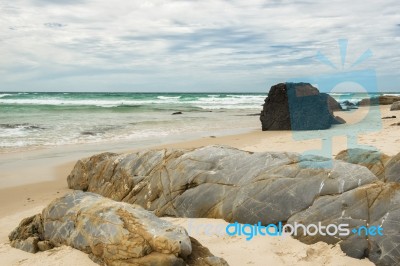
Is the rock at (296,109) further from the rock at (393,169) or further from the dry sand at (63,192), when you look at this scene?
the rock at (393,169)

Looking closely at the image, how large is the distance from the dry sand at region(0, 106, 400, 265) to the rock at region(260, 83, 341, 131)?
1.92 m

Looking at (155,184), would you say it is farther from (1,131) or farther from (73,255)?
(1,131)

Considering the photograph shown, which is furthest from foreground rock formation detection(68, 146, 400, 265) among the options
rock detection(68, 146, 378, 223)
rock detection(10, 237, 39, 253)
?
rock detection(10, 237, 39, 253)

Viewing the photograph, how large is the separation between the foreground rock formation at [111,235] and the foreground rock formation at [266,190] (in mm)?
1341

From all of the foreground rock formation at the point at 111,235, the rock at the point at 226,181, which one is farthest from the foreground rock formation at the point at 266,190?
the foreground rock formation at the point at 111,235

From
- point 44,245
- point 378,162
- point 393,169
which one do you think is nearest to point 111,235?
point 44,245

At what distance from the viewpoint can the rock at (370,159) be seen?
248 inches

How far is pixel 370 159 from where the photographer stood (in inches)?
260

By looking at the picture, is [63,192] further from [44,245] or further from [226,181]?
[226,181]

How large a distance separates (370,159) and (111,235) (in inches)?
182

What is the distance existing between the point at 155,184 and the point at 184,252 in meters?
2.69

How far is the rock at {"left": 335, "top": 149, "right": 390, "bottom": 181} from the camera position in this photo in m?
6.31

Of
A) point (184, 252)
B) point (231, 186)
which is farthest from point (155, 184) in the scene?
point (184, 252)

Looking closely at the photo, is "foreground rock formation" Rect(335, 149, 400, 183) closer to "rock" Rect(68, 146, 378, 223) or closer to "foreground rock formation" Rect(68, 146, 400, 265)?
"foreground rock formation" Rect(68, 146, 400, 265)
